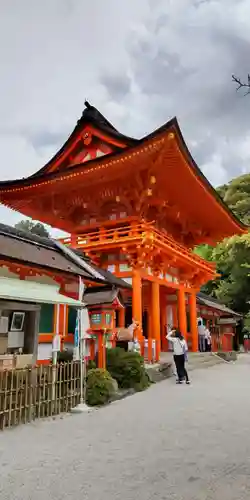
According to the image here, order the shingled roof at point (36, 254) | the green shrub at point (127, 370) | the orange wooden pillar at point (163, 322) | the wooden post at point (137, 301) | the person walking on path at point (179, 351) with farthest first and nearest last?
the orange wooden pillar at point (163, 322)
the wooden post at point (137, 301)
the person walking on path at point (179, 351)
the green shrub at point (127, 370)
the shingled roof at point (36, 254)

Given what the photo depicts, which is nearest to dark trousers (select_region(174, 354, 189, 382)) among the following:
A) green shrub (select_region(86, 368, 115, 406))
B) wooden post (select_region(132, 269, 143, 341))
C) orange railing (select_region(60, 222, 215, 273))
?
wooden post (select_region(132, 269, 143, 341))

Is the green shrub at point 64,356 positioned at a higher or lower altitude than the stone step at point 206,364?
higher

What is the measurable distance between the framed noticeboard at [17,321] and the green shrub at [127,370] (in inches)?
109

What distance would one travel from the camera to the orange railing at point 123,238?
15.0 metres

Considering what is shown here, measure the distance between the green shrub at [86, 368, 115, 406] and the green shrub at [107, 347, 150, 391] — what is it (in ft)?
3.98

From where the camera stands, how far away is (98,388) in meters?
8.55

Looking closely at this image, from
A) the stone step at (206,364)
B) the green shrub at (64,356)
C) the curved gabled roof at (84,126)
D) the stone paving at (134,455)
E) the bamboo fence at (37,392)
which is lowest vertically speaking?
the stone paving at (134,455)

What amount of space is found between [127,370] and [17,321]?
3317 millimetres

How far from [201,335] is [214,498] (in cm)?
1960

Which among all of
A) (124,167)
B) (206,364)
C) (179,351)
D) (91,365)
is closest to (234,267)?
(206,364)

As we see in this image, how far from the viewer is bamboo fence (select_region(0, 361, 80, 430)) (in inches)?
250

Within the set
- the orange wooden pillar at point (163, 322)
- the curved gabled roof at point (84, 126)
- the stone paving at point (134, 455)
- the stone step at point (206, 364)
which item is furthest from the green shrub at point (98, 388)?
the orange wooden pillar at point (163, 322)

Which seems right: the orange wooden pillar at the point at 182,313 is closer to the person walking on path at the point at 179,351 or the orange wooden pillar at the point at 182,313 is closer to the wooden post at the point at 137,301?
the wooden post at the point at 137,301

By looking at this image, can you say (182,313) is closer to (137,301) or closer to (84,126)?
(137,301)
